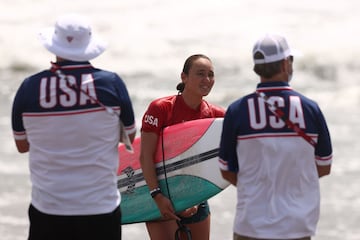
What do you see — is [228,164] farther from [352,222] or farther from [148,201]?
[352,222]

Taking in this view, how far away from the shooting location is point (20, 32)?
27.6m

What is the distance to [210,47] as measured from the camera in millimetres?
26594

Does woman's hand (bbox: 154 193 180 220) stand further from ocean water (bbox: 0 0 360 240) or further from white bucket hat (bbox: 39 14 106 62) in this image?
ocean water (bbox: 0 0 360 240)

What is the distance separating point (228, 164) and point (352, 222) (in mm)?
7935

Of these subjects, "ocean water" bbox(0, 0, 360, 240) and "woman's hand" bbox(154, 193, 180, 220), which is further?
"ocean water" bbox(0, 0, 360, 240)

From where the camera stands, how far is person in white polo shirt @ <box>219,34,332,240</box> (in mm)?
4152

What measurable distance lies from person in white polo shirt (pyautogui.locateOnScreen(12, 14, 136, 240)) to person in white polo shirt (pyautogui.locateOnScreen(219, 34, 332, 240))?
0.46 m

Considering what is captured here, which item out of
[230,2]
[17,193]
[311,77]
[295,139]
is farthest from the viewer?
[230,2]

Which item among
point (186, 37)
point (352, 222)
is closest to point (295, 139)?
point (352, 222)

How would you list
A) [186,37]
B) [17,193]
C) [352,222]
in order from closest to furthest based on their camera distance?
1. [352,222]
2. [17,193]
3. [186,37]

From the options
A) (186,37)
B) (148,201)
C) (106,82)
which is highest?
(106,82)

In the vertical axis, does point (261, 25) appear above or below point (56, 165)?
below

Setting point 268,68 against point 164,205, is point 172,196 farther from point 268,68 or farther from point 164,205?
point 268,68

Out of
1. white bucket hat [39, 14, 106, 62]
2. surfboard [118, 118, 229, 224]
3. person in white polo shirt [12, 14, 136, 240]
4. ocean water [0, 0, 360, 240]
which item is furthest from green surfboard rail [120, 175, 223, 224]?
ocean water [0, 0, 360, 240]
